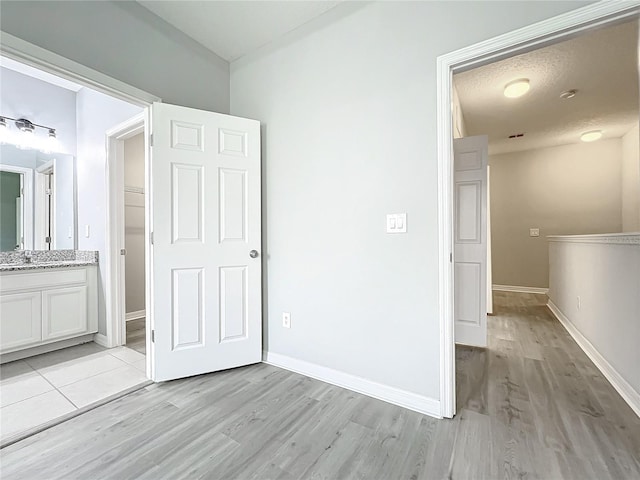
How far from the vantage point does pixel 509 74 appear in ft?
8.98

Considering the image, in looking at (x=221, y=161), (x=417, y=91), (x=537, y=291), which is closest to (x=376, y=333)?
(x=417, y=91)

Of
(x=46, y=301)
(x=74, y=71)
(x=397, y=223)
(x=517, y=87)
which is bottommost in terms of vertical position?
(x=46, y=301)

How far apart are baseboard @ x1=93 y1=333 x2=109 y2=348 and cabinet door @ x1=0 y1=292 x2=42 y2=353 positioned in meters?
0.46

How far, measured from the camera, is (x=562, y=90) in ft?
10.0

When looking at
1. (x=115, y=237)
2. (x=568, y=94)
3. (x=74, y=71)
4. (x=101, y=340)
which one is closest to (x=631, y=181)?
(x=568, y=94)

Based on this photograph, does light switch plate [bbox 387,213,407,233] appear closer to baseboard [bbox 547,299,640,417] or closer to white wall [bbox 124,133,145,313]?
baseboard [bbox 547,299,640,417]

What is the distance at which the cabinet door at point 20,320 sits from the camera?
2.37 m

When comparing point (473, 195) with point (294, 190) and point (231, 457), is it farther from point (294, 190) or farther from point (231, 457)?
point (231, 457)

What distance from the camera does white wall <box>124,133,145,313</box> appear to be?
3703 mm

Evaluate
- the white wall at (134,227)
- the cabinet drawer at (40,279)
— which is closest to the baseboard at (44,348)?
the cabinet drawer at (40,279)

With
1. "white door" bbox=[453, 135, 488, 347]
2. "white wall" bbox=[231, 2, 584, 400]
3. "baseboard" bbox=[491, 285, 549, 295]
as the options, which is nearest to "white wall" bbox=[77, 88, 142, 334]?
"white wall" bbox=[231, 2, 584, 400]

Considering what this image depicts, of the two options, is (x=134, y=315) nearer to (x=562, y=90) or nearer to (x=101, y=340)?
(x=101, y=340)

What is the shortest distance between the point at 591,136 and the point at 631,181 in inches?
34.5

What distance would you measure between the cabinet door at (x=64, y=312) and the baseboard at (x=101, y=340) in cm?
14
